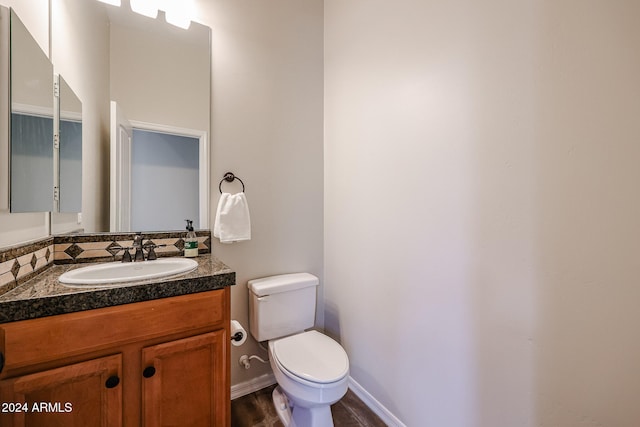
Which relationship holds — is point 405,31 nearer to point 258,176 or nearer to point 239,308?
point 258,176

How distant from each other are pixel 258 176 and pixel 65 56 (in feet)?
3.38

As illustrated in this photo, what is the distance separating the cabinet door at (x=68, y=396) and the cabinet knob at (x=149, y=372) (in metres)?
0.07

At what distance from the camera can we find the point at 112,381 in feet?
2.89

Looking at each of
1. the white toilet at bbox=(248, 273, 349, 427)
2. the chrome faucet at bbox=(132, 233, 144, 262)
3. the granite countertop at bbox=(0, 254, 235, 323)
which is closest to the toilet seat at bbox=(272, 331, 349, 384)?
the white toilet at bbox=(248, 273, 349, 427)

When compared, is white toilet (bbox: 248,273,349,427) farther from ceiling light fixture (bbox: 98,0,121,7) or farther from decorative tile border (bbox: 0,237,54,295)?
ceiling light fixture (bbox: 98,0,121,7)

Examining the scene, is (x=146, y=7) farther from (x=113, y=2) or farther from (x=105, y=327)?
(x=105, y=327)

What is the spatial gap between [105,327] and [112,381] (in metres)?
0.19

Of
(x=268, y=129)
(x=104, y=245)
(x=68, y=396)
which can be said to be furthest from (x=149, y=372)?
(x=268, y=129)

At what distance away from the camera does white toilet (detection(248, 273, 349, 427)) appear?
3.87 feet

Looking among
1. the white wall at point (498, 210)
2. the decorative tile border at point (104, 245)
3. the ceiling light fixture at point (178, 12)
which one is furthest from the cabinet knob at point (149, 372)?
the ceiling light fixture at point (178, 12)

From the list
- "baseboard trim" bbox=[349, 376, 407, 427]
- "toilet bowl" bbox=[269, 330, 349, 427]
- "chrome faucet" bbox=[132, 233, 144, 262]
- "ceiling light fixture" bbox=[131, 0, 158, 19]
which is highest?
"ceiling light fixture" bbox=[131, 0, 158, 19]

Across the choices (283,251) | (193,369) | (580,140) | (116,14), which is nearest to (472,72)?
(580,140)

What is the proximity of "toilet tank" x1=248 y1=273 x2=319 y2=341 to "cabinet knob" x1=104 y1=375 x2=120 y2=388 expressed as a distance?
27.7 inches

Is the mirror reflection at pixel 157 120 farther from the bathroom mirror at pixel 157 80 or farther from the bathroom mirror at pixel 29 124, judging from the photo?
the bathroom mirror at pixel 29 124
